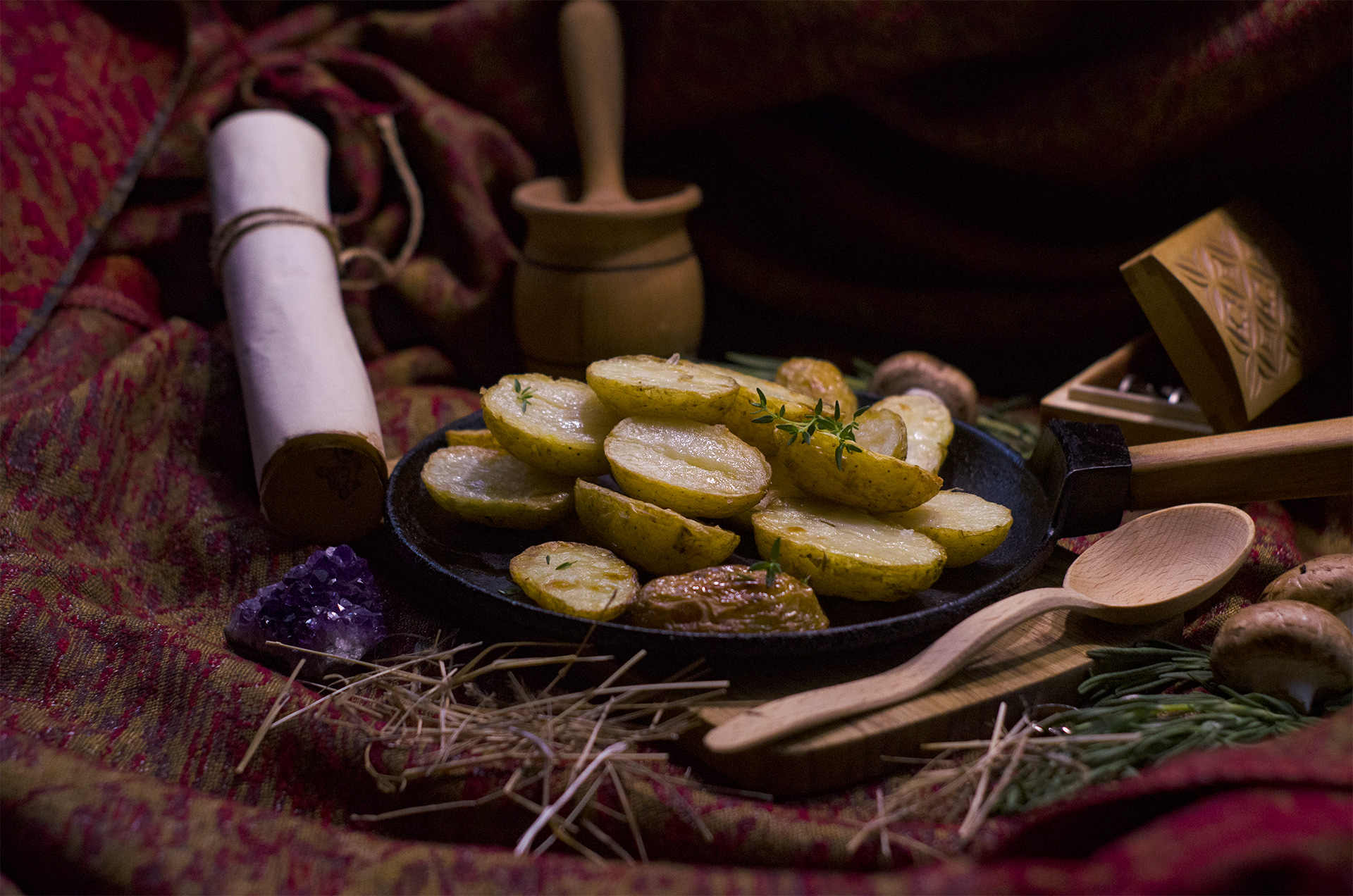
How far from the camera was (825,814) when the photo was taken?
3.51 ft

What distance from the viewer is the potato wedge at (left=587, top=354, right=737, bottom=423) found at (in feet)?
4.48

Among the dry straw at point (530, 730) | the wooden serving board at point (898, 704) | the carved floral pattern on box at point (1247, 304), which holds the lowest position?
the dry straw at point (530, 730)

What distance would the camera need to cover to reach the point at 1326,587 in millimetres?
1249

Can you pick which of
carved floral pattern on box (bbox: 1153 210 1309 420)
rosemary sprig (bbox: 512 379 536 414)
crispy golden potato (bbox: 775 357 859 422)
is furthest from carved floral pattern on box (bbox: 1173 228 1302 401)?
rosemary sprig (bbox: 512 379 536 414)

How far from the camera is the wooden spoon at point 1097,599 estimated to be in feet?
3.54

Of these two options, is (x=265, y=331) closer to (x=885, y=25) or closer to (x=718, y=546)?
(x=718, y=546)

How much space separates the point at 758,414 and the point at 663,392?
0.16 meters

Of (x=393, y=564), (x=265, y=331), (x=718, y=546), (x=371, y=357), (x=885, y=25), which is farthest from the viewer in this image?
(x=371, y=357)

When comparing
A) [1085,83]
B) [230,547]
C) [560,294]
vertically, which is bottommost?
[230,547]

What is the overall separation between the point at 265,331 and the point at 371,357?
645 millimetres

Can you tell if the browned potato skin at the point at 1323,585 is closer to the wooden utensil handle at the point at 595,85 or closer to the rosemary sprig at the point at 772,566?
the rosemary sprig at the point at 772,566

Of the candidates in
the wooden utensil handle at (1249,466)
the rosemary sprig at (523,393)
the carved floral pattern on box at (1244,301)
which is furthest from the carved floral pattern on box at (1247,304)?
the rosemary sprig at (523,393)

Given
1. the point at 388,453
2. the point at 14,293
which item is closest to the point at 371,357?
the point at 388,453

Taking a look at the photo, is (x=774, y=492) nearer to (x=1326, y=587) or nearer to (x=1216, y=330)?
(x=1326, y=587)
